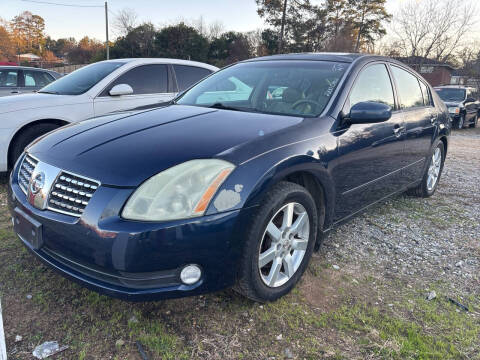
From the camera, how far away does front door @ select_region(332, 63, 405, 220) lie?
264cm

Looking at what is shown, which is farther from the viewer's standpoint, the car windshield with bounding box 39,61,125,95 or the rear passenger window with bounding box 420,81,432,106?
the car windshield with bounding box 39,61,125,95

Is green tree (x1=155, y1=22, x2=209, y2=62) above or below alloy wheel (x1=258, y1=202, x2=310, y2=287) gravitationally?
above

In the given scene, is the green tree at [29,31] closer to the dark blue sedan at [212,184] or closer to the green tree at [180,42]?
the green tree at [180,42]

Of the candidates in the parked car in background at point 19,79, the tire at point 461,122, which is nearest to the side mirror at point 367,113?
the parked car in background at point 19,79

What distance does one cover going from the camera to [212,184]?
1.79 m

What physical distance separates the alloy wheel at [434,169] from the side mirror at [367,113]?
2179 mm

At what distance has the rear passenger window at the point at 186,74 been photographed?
5.39m

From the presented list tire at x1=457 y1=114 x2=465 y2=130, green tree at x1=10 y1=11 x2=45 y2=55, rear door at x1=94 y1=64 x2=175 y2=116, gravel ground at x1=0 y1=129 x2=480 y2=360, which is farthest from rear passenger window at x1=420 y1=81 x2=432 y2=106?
green tree at x1=10 y1=11 x2=45 y2=55

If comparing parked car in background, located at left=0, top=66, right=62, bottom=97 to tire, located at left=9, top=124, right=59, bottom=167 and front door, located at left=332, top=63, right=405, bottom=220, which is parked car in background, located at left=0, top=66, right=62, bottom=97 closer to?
tire, located at left=9, top=124, right=59, bottom=167

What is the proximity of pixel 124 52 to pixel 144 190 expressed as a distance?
3976cm

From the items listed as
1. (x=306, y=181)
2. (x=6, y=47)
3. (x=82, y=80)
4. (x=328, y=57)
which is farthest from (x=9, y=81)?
(x=6, y=47)

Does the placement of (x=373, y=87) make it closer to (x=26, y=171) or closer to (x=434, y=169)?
(x=434, y=169)

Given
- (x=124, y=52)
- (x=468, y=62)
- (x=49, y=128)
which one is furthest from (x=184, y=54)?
(x=49, y=128)

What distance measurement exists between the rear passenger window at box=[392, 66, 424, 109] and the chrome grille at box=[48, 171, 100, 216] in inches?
116
